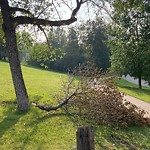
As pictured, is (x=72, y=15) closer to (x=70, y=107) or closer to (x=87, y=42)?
(x=70, y=107)

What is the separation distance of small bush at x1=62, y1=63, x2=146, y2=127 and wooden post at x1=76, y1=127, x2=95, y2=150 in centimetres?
523

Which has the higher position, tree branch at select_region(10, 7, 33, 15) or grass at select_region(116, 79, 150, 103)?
tree branch at select_region(10, 7, 33, 15)

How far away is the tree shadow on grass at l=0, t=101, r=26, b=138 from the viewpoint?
7770 mm

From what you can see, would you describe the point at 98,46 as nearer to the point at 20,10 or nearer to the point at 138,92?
the point at 138,92

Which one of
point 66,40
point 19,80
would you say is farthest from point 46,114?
point 66,40

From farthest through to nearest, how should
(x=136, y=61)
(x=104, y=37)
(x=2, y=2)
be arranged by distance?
(x=104, y=37) < (x=136, y=61) < (x=2, y=2)

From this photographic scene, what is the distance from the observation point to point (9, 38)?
9.13 m

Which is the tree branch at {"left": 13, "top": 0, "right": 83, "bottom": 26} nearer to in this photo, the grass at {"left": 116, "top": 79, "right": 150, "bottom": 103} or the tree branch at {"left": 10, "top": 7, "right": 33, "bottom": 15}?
the tree branch at {"left": 10, "top": 7, "right": 33, "bottom": 15}

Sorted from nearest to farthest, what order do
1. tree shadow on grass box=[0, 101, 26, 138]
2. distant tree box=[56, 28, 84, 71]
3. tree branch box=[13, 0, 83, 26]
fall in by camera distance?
tree shadow on grass box=[0, 101, 26, 138] < tree branch box=[13, 0, 83, 26] < distant tree box=[56, 28, 84, 71]

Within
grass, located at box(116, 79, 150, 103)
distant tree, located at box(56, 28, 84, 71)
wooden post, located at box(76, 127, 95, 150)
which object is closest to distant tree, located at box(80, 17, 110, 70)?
distant tree, located at box(56, 28, 84, 71)

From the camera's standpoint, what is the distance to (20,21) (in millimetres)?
9578

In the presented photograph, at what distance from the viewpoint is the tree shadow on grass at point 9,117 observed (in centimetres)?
777

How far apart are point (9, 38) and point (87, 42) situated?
49.4m

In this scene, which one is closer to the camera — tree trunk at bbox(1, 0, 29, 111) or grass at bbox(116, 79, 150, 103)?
tree trunk at bbox(1, 0, 29, 111)
